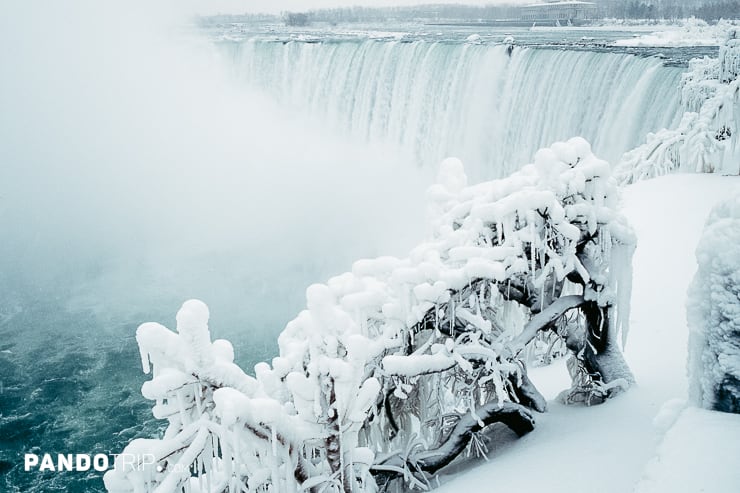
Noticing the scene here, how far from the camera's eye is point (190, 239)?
974 inches

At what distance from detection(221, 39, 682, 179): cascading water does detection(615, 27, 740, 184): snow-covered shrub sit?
103 cm

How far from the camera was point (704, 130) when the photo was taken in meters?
14.1

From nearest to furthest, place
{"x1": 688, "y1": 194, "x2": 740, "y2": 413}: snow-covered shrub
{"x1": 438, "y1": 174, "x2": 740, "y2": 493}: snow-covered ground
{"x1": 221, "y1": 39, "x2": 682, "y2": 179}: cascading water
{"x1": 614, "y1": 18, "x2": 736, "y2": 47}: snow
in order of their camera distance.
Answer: {"x1": 438, "y1": 174, "x2": 740, "y2": 493}: snow-covered ground → {"x1": 688, "y1": 194, "x2": 740, "y2": 413}: snow-covered shrub → {"x1": 221, "y1": 39, "x2": 682, "y2": 179}: cascading water → {"x1": 614, "y1": 18, "x2": 736, "y2": 47}: snow

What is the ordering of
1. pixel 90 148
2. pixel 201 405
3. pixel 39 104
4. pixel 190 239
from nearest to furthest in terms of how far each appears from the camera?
1. pixel 201 405
2. pixel 190 239
3. pixel 90 148
4. pixel 39 104

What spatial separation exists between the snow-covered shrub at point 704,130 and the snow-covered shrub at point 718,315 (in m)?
11.7

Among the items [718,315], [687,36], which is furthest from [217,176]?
[718,315]

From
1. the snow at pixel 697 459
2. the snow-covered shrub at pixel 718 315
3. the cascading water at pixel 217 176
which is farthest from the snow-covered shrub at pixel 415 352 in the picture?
the cascading water at pixel 217 176

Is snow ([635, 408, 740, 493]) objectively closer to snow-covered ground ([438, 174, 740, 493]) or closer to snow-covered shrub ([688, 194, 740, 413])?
snow-covered ground ([438, 174, 740, 493])

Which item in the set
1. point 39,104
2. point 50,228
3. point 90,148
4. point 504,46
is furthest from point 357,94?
point 39,104

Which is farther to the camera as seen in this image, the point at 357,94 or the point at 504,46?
the point at 357,94

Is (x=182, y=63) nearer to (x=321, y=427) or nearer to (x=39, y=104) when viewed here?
(x=39, y=104)

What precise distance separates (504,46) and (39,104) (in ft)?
129

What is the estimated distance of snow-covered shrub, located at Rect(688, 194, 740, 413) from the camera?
3.75 metres

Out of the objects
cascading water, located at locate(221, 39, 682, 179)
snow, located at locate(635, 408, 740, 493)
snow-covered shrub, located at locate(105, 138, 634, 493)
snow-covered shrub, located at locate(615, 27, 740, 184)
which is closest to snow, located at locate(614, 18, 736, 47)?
cascading water, located at locate(221, 39, 682, 179)
